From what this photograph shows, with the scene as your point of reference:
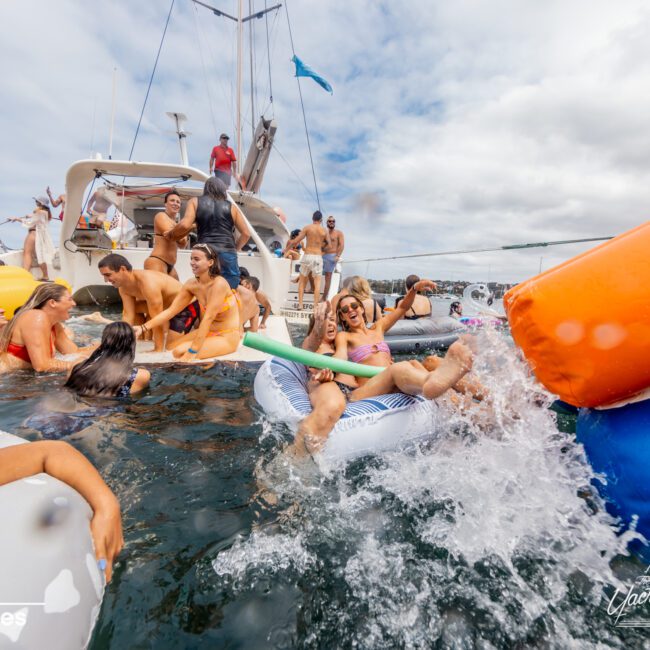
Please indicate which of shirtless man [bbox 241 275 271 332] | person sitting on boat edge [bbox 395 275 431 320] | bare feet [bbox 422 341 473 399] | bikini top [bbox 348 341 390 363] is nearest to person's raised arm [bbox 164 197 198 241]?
shirtless man [bbox 241 275 271 332]

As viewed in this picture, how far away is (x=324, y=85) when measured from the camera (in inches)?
493

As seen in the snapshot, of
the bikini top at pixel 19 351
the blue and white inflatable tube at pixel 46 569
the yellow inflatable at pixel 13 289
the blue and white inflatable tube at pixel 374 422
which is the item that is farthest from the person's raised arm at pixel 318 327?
the yellow inflatable at pixel 13 289

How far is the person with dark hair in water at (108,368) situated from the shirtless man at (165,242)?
2.53 meters

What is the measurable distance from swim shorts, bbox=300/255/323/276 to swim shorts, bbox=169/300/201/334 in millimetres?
3656

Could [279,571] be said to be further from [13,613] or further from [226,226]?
[226,226]

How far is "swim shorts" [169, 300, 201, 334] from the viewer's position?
4863 mm

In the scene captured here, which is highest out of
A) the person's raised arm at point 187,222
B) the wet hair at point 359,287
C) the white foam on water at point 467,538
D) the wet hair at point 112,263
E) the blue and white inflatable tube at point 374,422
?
the person's raised arm at point 187,222

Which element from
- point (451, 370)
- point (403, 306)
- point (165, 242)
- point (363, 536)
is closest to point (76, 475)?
point (363, 536)

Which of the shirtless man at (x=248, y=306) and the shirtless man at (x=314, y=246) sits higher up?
the shirtless man at (x=314, y=246)

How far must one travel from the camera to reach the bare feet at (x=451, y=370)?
1957mm

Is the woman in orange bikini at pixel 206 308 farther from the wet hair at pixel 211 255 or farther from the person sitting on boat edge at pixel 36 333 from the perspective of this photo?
the person sitting on boat edge at pixel 36 333

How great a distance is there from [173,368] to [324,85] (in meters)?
12.2

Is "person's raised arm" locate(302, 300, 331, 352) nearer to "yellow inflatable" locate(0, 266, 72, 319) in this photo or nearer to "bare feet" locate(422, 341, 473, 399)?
"bare feet" locate(422, 341, 473, 399)

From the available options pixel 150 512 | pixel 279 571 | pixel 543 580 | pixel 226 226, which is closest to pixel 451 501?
pixel 543 580
